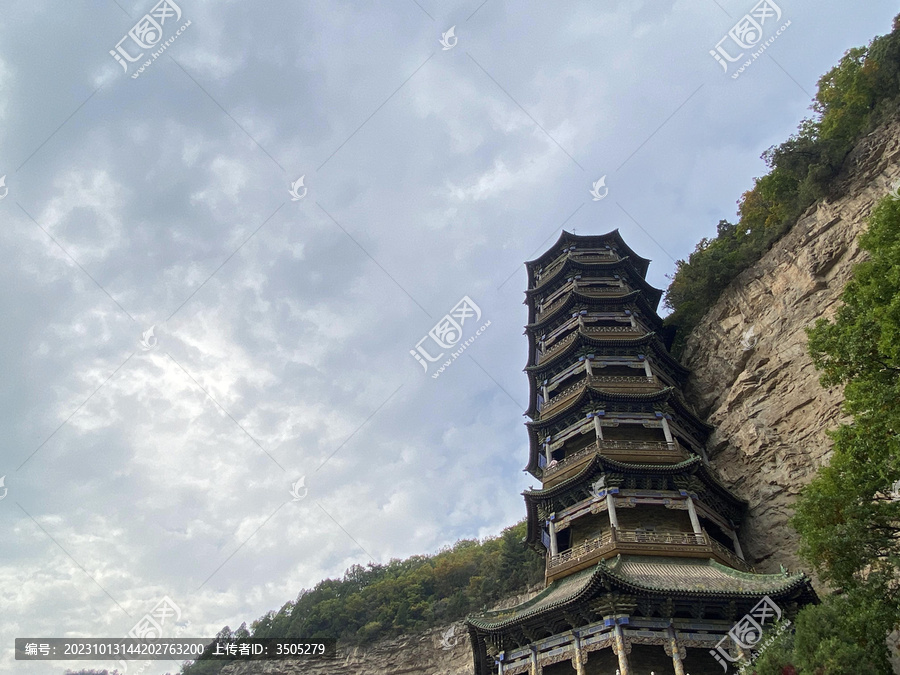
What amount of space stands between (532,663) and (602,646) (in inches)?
97.8

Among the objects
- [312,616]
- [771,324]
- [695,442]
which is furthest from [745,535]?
[312,616]

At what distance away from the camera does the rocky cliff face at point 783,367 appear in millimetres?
19953

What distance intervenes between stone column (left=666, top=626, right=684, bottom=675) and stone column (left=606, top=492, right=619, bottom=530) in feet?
12.2

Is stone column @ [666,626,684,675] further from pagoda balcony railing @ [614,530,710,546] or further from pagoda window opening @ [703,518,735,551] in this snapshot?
pagoda window opening @ [703,518,735,551]

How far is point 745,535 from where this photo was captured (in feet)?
67.7

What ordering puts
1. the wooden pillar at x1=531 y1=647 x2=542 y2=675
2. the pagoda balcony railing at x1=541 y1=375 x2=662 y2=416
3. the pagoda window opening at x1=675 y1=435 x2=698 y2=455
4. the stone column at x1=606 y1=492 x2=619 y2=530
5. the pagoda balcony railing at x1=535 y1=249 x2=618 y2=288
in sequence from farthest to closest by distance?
the pagoda balcony railing at x1=535 y1=249 x2=618 y2=288 < the pagoda balcony railing at x1=541 y1=375 x2=662 y2=416 < the pagoda window opening at x1=675 y1=435 x2=698 y2=455 < the stone column at x1=606 y1=492 x2=619 y2=530 < the wooden pillar at x1=531 y1=647 x2=542 y2=675

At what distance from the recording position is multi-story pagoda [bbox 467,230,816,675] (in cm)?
1460

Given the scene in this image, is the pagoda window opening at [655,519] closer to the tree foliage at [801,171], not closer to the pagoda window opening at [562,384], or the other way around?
the pagoda window opening at [562,384]

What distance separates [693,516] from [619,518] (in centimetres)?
243

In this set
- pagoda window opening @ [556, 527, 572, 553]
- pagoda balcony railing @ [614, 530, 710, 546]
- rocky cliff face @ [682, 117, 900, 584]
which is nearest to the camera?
pagoda balcony railing @ [614, 530, 710, 546]

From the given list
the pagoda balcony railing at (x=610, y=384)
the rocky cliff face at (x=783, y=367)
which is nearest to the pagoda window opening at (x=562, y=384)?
the pagoda balcony railing at (x=610, y=384)

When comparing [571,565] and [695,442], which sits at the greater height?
[695,442]

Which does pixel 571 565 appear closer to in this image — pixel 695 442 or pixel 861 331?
pixel 695 442

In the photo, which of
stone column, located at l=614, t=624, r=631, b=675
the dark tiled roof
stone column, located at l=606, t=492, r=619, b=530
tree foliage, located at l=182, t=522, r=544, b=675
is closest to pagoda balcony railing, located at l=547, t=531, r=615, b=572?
stone column, located at l=606, t=492, r=619, b=530
